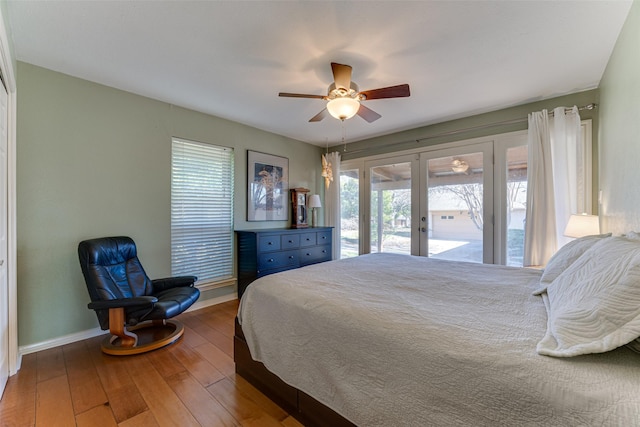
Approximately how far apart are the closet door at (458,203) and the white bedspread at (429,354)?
1.65 metres

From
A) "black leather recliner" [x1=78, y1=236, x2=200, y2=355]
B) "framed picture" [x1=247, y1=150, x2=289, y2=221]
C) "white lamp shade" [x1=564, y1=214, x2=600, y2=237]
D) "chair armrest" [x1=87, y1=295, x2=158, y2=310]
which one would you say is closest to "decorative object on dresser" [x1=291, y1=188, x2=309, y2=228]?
"framed picture" [x1=247, y1=150, x2=289, y2=221]

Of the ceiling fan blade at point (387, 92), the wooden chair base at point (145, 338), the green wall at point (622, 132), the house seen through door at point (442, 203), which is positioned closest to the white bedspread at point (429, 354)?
the green wall at point (622, 132)

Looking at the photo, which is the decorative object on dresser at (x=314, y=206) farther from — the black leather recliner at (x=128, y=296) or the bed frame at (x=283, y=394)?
the bed frame at (x=283, y=394)

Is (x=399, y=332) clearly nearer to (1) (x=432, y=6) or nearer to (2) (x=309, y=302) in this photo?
(2) (x=309, y=302)

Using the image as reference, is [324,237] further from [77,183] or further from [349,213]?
[77,183]

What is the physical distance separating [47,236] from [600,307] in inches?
145

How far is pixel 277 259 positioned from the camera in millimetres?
3725

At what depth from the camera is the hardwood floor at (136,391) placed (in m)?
1.58

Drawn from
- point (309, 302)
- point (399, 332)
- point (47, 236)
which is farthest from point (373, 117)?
point (47, 236)

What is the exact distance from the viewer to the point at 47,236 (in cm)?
238

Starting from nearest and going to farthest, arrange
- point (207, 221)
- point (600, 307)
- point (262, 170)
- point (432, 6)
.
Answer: point (600, 307)
point (432, 6)
point (207, 221)
point (262, 170)

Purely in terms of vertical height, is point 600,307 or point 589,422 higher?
point 600,307

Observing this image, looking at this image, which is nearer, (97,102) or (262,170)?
(97,102)

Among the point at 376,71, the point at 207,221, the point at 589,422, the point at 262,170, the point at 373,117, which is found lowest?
the point at 589,422
